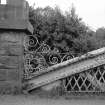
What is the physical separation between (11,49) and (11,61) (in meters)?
0.31

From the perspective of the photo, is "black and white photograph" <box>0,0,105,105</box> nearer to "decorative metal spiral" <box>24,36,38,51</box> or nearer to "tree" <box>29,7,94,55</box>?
"decorative metal spiral" <box>24,36,38,51</box>

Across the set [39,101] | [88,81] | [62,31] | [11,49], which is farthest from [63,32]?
[39,101]

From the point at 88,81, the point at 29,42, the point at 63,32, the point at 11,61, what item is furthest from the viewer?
the point at 63,32

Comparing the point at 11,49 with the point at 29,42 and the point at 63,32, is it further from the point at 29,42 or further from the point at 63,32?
the point at 63,32

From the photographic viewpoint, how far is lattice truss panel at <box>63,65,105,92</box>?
5.54m

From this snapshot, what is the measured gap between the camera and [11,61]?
5.21 m

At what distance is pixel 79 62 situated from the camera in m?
5.65

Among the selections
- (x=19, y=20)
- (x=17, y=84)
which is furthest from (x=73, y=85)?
(x=19, y=20)

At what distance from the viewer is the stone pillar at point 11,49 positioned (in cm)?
516

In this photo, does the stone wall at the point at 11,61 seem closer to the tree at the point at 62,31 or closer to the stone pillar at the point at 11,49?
the stone pillar at the point at 11,49

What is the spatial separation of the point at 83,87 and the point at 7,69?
217 centimetres

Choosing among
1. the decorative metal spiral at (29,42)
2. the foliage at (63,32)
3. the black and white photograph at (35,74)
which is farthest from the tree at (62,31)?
the black and white photograph at (35,74)

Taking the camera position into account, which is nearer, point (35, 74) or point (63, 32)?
point (35, 74)

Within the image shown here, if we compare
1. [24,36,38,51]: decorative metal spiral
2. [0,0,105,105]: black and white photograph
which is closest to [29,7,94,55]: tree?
[24,36,38,51]: decorative metal spiral
